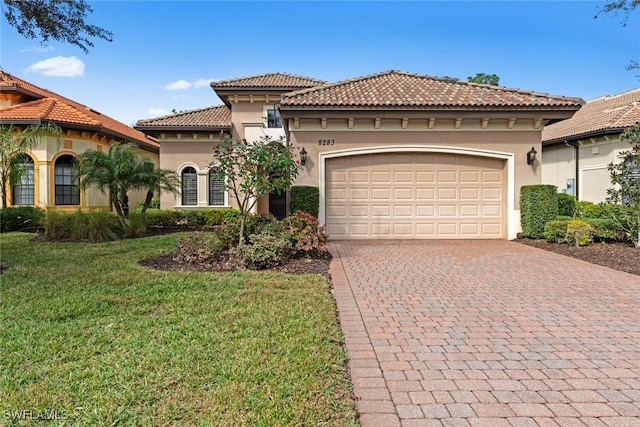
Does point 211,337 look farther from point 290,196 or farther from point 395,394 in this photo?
point 290,196

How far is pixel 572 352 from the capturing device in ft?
11.8

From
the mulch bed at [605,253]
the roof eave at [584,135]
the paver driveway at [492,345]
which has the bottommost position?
the paver driveway at [492,345]

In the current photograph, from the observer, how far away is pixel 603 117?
16547 mm

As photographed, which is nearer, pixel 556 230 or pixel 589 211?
pixel 556 230

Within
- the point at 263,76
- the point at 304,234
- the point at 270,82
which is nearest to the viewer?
the point at 304,234

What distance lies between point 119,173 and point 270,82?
8.88m

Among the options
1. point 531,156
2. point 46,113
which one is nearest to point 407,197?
point 531,156

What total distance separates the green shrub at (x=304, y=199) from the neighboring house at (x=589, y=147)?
38.9ft

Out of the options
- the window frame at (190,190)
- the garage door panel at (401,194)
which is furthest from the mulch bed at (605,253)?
the window frame at (190,190)

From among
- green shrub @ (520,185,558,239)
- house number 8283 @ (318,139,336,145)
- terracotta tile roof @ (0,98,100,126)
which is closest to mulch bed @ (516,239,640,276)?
green shrub @ (520,185,558,239)

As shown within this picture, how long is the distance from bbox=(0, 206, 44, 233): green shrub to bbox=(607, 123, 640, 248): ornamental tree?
61.6ft

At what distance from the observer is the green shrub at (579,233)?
9920 millimetres

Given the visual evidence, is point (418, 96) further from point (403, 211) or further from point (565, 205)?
point (565, 205)

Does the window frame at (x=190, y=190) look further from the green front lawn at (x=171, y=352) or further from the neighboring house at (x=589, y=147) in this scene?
the neighboring house at (x=589, y=147)
